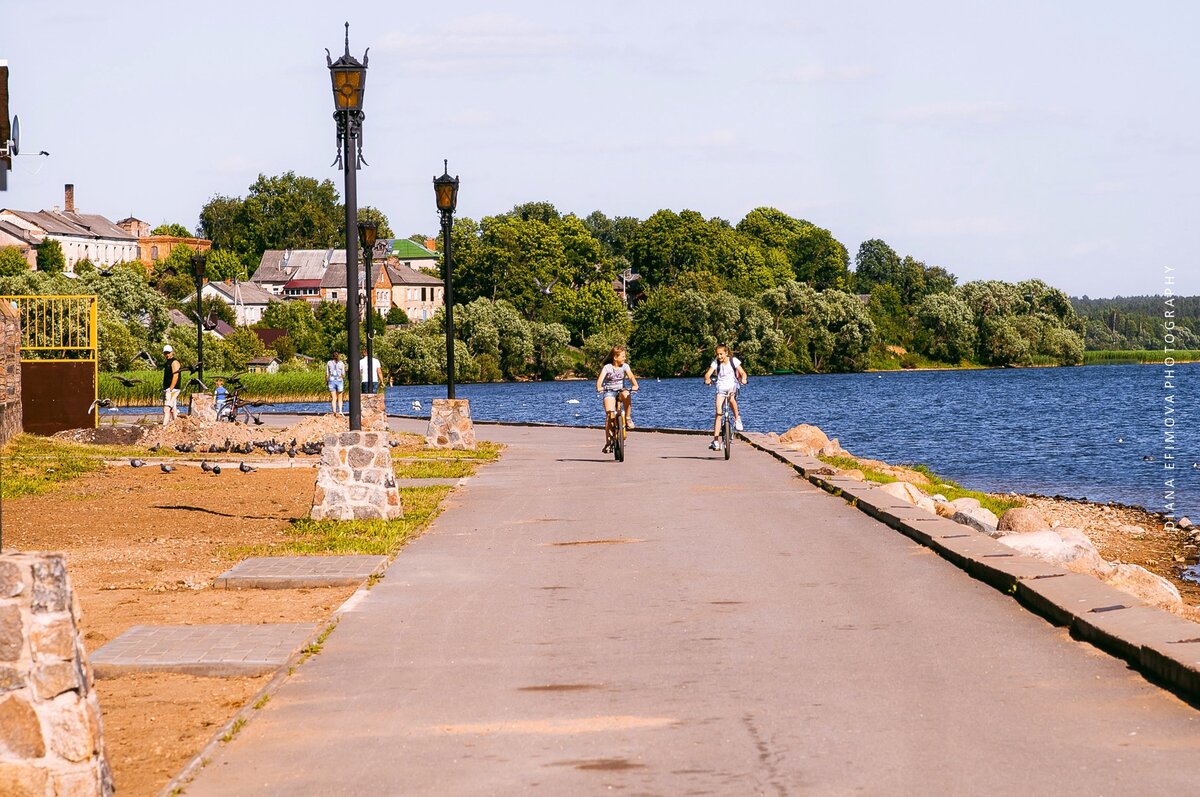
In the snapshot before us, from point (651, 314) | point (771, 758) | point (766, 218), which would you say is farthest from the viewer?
point (766, 218)

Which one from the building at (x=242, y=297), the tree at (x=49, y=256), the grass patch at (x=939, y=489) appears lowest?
the grass patch at (x=939, y=489)

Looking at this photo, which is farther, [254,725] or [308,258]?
[308,258]

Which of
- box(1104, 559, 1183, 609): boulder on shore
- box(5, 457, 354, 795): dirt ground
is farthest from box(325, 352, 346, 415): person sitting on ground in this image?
box(1104, 559, 1183, 609): boulder on shore

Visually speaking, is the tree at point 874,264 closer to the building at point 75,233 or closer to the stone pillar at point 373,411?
the building at point 75,233

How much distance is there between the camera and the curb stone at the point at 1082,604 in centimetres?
751

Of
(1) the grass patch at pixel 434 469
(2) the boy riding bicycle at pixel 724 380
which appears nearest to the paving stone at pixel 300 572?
(1) the grass patch at pixel 434 469

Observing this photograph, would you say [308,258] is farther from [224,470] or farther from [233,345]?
[224,470]

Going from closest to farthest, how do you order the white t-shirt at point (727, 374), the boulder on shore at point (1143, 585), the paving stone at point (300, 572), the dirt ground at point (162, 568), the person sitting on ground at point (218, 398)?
the dirt ground at point (162, 568) → the paving stone at point (300, 572) → the boulder on shore at point (1143, 585) → the white t-shirt at point (727, 374) → the person sitting on ground at point (218, 398)

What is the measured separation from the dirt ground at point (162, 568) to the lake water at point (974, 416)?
12.0 meters

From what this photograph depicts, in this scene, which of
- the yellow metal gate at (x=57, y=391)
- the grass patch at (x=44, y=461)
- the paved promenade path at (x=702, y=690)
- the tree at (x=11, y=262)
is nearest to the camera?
the paved promenade path at (x=702, y=690)

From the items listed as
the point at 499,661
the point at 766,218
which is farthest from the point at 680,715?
the point at 766,218

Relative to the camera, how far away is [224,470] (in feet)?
77.0

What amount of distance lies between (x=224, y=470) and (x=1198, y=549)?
1493 cm

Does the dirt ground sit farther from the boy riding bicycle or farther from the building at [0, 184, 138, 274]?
the building at [0, 184, 138, 274]
